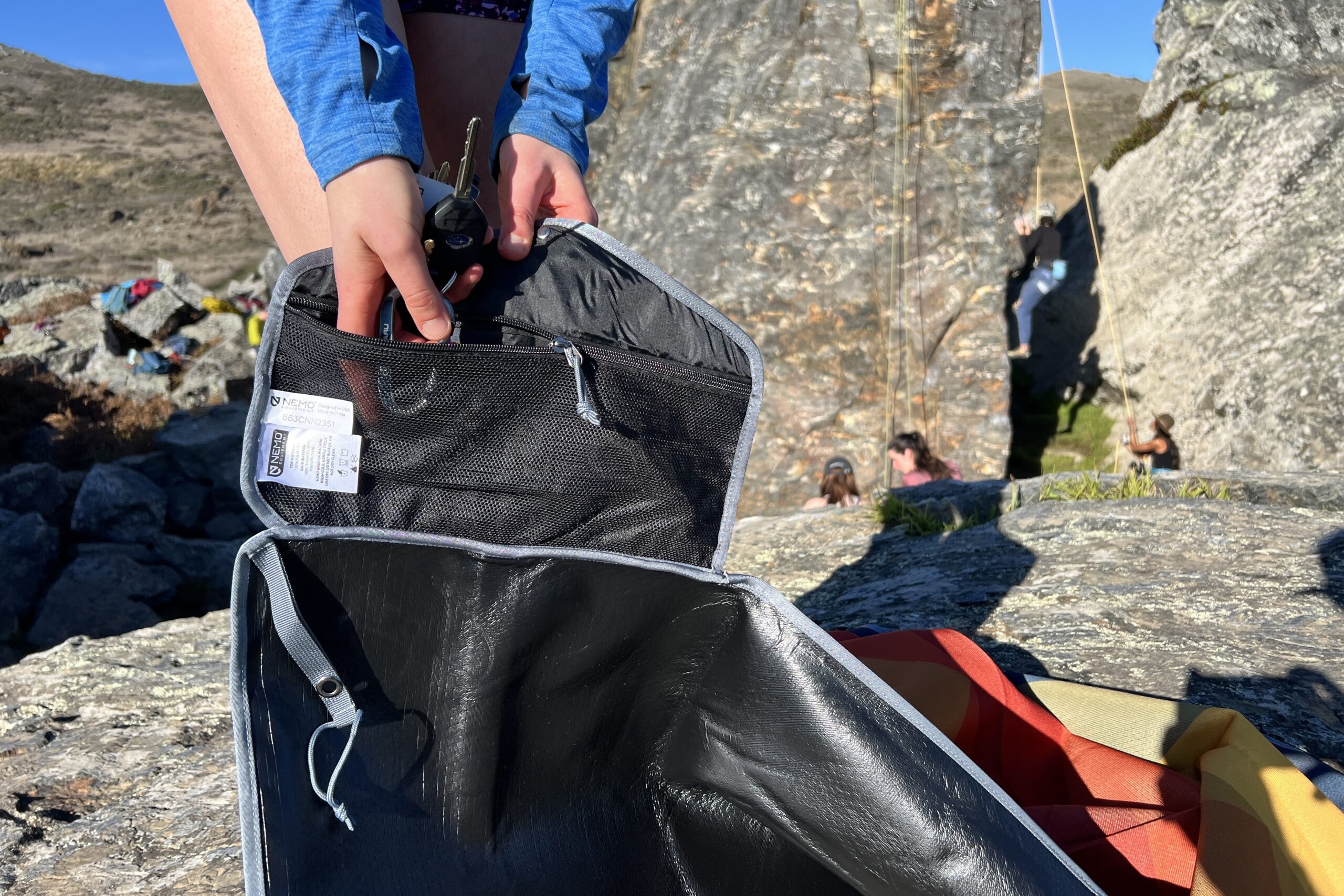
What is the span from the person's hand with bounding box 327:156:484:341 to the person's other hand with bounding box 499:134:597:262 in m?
0.18

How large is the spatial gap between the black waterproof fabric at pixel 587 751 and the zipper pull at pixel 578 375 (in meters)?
0.21

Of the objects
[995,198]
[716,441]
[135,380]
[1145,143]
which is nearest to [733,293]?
[995,198]

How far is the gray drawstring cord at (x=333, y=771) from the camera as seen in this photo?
→ 97 cm

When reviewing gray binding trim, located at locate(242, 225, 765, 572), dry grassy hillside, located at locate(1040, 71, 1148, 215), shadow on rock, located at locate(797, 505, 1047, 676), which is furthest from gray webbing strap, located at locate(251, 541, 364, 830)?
dry grassy hillside, located at locate(1040, 71, 1148, 215)

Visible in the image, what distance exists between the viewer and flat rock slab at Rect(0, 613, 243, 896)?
1.53 metres

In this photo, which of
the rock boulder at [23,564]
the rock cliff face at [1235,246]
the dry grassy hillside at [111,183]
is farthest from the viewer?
the dry grassy hillside at [111,183]

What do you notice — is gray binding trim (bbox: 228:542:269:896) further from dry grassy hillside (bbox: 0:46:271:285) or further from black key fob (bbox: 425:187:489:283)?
dry grassy hillside (bbox: 0:46:271:285)

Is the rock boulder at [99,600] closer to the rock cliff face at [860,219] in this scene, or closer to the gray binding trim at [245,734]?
the rock cliff face at [860,219]

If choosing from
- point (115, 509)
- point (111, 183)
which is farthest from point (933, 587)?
point (111, 183)

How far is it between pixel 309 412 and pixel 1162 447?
7.72 meters

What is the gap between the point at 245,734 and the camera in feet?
3.04

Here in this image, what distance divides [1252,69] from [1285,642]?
25.8ft

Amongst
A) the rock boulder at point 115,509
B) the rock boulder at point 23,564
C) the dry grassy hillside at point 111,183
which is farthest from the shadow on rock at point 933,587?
the dry grassy hillside at point 111,183

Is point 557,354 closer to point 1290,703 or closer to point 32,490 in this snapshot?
point 1290,703
